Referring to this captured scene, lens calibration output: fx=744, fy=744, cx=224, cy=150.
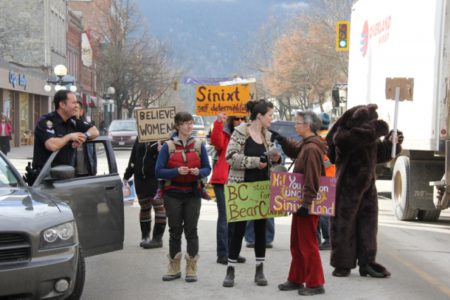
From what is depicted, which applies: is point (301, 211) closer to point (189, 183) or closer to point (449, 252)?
point (189, 183)

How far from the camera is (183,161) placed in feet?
24.4

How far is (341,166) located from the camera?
25.6 feet

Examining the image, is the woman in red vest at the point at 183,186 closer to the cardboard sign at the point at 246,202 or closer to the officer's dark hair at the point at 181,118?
the officer's dark hair at the point at 181,118

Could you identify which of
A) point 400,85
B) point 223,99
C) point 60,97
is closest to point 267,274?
point 223,99

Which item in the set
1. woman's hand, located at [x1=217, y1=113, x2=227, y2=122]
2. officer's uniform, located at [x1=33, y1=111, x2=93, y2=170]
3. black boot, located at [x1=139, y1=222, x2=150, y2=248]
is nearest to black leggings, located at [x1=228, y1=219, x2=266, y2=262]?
woman's hand, located at [x1=217, y1=113, x2=227, y2=122]

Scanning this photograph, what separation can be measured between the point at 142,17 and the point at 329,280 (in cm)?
5971

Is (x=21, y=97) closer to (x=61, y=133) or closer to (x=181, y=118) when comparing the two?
(x=61, y=133)

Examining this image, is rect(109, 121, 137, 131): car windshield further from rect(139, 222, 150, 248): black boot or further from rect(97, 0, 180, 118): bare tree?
→ rect(139, 222, 150, 248): black boot

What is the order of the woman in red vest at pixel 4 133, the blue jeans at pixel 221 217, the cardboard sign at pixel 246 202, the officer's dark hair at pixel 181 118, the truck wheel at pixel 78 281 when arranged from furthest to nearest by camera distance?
the woman in red vest at pixel 4 133 → the blue jeans at pixel 221 217 → the officer's dark hair at pixel 181 118 → the cardboard sign at pixel 246 202 → the truck wheel at pixel 78 281

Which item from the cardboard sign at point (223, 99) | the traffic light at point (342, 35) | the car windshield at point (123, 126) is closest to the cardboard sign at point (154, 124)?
the cardboard sign at point (223, 99)

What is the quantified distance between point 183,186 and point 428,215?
6511 mm

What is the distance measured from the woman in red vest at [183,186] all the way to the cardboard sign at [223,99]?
1635 millimetres

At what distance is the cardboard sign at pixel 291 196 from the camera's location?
22.5ft

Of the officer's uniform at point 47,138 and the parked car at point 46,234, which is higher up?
the officer's uniform at point 47,138
